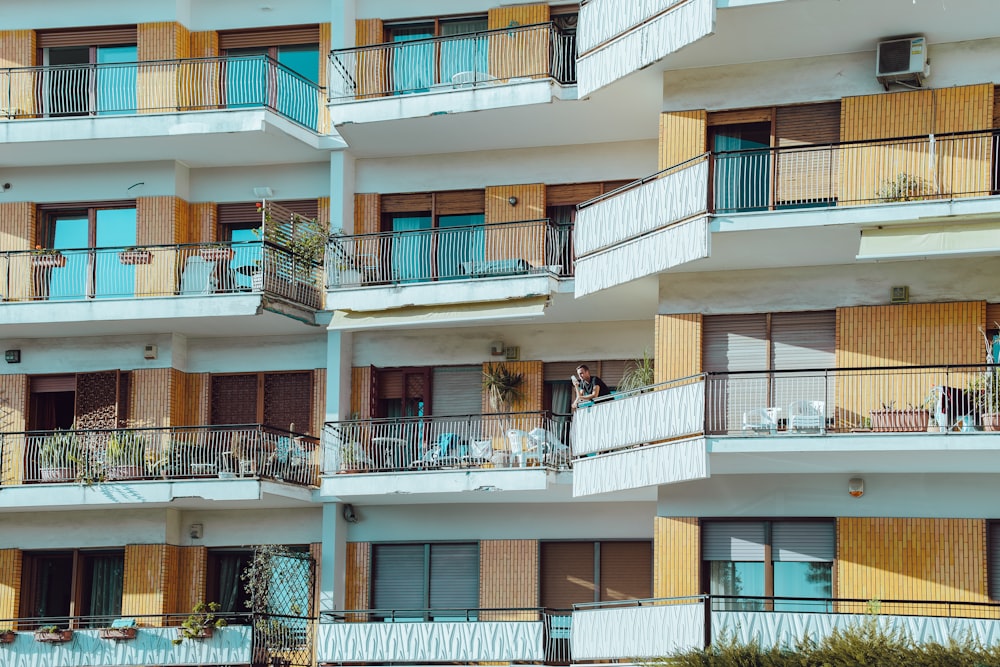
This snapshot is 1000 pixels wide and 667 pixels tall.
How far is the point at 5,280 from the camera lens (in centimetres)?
3188

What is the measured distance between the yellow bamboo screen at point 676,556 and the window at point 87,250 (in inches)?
416

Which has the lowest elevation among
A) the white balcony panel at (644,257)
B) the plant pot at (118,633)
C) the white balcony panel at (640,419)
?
the plant pot at (118,633)

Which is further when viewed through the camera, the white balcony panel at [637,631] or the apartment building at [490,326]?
the apartment building at [490,326]

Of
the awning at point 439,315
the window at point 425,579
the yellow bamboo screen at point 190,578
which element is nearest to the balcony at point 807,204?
the awning at point 439,315

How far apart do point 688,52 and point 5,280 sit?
1285 cm

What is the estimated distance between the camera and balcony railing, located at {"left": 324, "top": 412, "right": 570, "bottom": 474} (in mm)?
28859

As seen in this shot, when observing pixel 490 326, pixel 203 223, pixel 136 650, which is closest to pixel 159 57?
pixel 203 223

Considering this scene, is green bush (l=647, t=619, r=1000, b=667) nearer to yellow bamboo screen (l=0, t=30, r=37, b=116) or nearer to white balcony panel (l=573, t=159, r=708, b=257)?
white balcony panel (l=573, t=159, r=708, b=257)

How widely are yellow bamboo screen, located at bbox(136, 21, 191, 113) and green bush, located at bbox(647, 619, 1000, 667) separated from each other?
1417 cm

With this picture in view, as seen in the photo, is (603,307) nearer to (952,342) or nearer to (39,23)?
(952,342)

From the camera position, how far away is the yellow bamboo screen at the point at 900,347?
83.4ft

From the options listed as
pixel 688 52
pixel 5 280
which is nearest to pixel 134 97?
pixel 5 280

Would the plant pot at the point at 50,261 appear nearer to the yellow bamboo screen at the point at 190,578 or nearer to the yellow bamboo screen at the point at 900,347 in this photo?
the yellow bamboo screen at the point at 190,578

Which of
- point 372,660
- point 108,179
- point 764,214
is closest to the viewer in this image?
point 764,214
